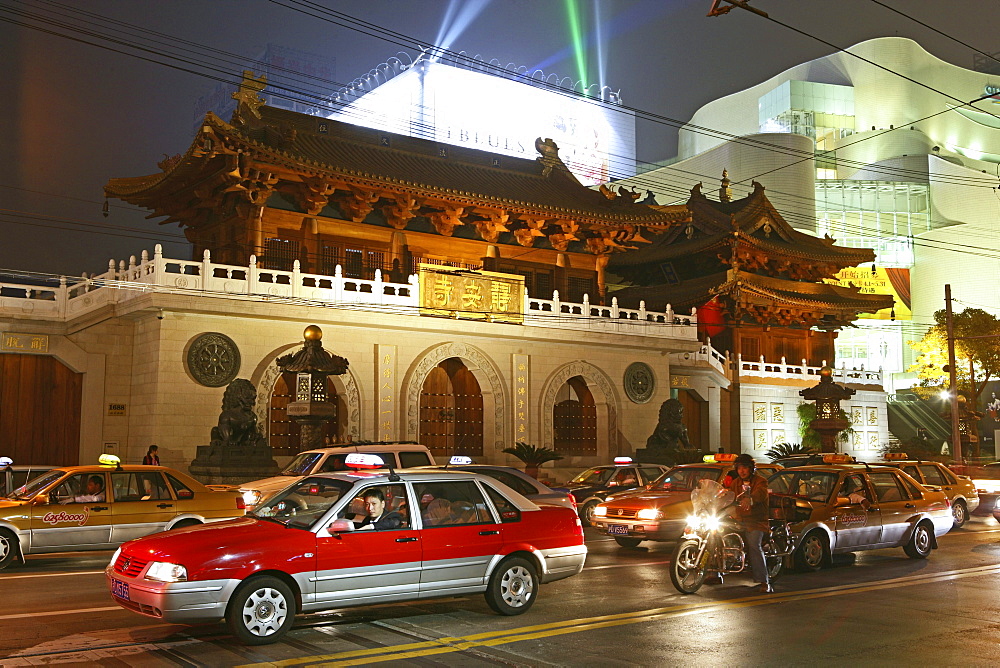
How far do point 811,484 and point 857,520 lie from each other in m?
0.80

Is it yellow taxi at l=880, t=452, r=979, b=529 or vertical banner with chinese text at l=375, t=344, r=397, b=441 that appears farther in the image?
vertical banner with chinese text at l=375, t=344, r=397, b=441

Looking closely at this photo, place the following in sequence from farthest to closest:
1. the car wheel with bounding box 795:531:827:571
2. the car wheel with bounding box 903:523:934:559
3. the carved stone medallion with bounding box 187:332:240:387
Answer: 1. the carved stone medallion with bounding box 187:332:240:387
2. the car wheel with bounding box 903:523:934:559
3. the car wheel with bounding box 795:531:827:571

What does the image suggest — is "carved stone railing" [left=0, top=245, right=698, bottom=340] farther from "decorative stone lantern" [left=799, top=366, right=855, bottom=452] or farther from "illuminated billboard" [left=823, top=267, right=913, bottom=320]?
"illuminated billboard" [left=823, top=267, right=913, bottom=320]

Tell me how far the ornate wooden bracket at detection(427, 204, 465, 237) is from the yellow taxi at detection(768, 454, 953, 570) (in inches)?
713

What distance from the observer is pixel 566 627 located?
8.52 meters

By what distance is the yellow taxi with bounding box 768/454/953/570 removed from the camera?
12.6 meters

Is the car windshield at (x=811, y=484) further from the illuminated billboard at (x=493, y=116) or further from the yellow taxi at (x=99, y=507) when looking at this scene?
the illuminated billboard at (x=493, y=116)

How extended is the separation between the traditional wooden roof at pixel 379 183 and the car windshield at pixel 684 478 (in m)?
15.6

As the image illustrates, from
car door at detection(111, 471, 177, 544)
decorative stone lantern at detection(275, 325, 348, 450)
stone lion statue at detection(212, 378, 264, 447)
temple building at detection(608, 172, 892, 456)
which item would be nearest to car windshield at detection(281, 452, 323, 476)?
car door at detection(111, 471, 177, 544)

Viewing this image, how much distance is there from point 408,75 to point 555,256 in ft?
106

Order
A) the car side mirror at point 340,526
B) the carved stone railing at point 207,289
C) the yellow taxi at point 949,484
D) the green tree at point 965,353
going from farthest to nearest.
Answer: the green tree at point 965,353 < the carved stone railing at point 207,289 < the yellow taxi at point 949,484 < the car side mirror at point 340,526

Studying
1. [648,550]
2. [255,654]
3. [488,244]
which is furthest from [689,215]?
[255,654]

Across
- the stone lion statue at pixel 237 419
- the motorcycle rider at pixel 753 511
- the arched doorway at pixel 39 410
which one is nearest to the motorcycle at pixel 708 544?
the motorcycle rider at pixel 753 511

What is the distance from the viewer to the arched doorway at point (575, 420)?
104 feet
